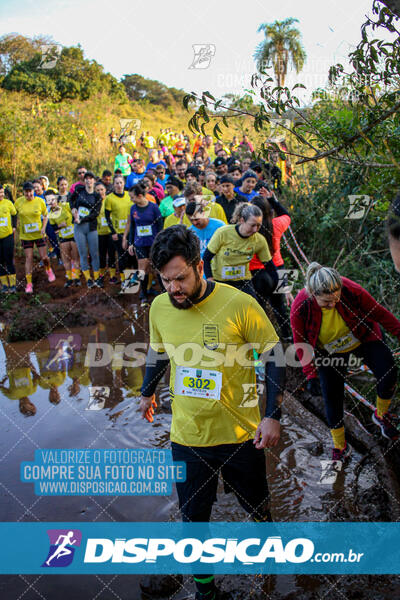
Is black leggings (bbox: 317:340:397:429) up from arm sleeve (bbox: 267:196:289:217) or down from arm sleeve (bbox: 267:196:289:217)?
down

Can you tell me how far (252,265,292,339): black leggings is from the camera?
20.5 ft

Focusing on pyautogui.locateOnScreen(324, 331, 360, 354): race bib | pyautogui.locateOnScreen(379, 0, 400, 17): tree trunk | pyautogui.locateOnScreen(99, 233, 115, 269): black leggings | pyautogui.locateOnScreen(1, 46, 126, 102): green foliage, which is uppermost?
pyautogui.locateOnScreen(1, 46, 126, 102): green foliage

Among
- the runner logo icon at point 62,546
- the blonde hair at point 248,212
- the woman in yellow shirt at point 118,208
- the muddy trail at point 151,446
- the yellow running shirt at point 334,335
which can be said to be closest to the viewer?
the muddy trail at point 151,446

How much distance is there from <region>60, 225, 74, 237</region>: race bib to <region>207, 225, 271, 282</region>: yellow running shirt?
17.6 feet

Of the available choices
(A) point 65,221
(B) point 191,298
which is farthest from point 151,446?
(A) point 65,221

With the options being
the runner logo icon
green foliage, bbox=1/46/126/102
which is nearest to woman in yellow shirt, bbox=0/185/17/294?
the runner logo icon

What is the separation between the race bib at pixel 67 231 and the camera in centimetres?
1018

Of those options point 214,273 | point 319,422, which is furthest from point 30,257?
point 319,422

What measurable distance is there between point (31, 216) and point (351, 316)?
8.10 m

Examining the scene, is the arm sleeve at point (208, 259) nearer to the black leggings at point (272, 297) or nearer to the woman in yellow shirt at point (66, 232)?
the black leggings at point (272, 297)

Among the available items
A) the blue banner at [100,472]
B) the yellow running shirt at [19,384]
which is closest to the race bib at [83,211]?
the yellow running shirt at [19,384]

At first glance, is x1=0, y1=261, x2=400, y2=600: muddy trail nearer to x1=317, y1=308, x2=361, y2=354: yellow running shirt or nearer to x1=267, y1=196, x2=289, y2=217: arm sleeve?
x1=317, y1=308, x2=361, y2=354: yellow running shirt

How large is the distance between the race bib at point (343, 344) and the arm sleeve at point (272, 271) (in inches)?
94.3

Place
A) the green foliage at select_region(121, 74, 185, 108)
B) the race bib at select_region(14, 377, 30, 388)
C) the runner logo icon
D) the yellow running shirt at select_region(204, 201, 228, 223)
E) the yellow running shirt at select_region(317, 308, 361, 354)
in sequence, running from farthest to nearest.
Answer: the green foliage at select_region(121, 74, 185, 108)
the yellow running shirt at select_region(204, 201, 228, 223)
the race bib at select_region(14, 377, 30, 388)
the yellow running shirt at select_region(317, 308, 361, 354)
the runner logo icon
